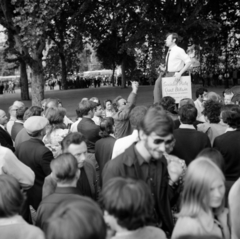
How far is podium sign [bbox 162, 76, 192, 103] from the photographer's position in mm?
8664

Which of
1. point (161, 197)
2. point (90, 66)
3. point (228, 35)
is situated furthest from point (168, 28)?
point (90, 66)

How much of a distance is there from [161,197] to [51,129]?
2.82 meters

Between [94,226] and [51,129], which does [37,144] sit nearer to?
[51,129]

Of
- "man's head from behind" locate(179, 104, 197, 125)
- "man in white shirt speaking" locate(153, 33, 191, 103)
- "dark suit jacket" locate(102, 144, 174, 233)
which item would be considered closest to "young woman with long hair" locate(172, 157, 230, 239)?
"dark suit jacket" locate(102, 144, 174, 233)

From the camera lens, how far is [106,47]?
122 feet

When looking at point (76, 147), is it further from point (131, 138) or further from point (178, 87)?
point (178, 87)

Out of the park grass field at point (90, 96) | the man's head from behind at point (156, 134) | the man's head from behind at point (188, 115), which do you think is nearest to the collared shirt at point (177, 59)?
the man's head from behind at point (188, 115)

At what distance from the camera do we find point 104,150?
5.66 meters

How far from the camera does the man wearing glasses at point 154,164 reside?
135 inches

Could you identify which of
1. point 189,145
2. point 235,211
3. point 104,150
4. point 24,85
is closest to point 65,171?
point 235,211

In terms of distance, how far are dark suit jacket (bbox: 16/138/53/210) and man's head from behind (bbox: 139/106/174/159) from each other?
6.03ft

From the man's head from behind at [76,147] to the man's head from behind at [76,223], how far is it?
Result: 2024 mm

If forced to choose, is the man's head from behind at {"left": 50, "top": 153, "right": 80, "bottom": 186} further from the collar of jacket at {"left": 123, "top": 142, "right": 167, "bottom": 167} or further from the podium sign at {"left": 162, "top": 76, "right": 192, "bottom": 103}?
the podium sign at {"left": 162, "top": 76, "right": 192, "bottom": 103}

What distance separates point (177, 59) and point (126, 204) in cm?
640
